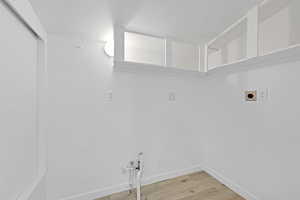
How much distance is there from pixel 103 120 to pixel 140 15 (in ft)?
4.11

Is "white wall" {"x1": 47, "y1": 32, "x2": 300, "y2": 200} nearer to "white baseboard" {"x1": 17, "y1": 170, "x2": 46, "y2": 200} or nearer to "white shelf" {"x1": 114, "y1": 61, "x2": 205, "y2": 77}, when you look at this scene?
"white shelf" {"x1": 114, "y1": 61, "x2": 205, "y2": 77}

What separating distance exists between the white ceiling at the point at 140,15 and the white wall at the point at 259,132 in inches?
29.4

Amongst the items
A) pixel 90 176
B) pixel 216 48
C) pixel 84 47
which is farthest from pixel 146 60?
pixel 90 176

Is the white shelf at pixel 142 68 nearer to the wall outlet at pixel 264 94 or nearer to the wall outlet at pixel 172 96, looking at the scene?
the wall outlet at pixel 172 96

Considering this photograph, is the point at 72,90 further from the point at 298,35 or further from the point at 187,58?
the point at 298,35

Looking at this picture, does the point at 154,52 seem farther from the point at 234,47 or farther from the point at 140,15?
the point at 234,47

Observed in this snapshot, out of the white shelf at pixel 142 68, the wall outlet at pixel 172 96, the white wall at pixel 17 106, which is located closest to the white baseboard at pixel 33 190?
the white wall at pixel 17 106

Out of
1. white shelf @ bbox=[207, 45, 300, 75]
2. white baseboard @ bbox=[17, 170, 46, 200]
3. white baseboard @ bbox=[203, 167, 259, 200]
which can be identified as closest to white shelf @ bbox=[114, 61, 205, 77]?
white shelf @ bbox=[207, 45, 300, 75]

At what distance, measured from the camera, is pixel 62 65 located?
1492 mm

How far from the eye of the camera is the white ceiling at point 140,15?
1.25 metres

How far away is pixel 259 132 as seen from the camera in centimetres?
154

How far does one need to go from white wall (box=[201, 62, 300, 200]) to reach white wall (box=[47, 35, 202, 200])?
47 centimetres

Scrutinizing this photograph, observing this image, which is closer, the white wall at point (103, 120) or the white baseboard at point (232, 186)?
the white wall at point (103, 120)

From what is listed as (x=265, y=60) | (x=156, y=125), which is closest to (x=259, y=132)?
(x=265, y=60)
